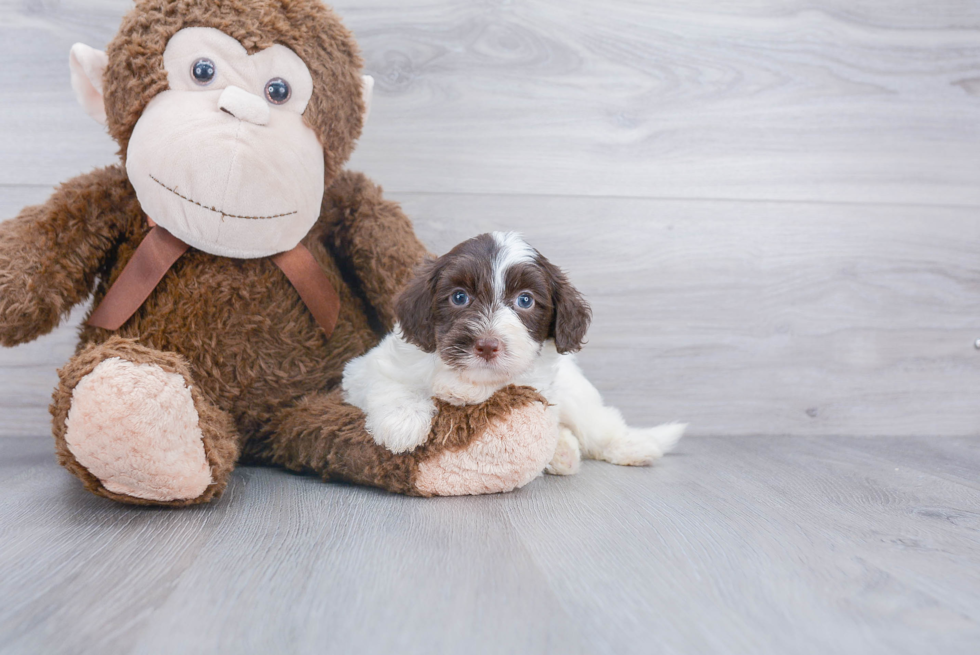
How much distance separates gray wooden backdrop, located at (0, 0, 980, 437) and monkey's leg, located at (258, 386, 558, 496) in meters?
0.62

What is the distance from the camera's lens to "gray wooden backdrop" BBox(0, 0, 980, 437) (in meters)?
1.63

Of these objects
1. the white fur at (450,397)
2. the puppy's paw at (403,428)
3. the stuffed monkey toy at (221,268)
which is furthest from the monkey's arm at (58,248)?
the puppy's paw at (403,428)

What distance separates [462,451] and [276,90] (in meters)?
0.70

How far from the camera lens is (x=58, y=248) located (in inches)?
46.9

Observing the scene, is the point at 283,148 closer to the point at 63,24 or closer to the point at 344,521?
the point at 344,521

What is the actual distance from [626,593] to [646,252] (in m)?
1.08

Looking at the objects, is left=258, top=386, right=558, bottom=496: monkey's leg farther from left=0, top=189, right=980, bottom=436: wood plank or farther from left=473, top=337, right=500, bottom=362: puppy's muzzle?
left=0, top=189, right=980, bottom=436: wood plank

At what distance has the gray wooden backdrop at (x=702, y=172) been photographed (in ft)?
5.35

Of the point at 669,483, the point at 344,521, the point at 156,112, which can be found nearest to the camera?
the point at 344,521

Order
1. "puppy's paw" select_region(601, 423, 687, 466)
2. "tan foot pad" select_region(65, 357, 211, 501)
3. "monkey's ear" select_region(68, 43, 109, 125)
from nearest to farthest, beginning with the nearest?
"tan foot pad" select_region(65, 357, 211, 501)
"monkey's ear" select_region(68, 43, 109, 125)
"puppy's paw" select_region(601, 423, 687, 466)

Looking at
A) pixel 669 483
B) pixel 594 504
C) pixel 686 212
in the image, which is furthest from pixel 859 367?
pixel 594 504

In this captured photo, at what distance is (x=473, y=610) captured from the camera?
763 mm

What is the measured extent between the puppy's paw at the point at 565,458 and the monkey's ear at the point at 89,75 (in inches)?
40.2

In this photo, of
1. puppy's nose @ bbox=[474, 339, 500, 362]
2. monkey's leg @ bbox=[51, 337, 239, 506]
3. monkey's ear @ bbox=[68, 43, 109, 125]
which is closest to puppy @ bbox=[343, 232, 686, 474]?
puppy's nose @ bbox=[474, 339, 500, 362]
